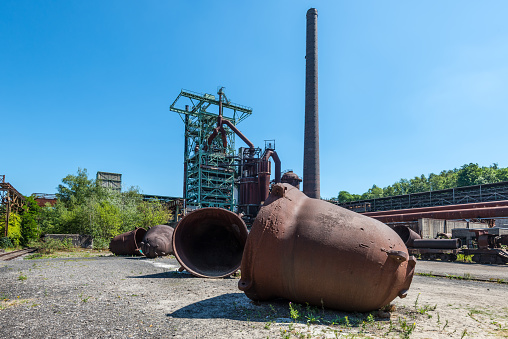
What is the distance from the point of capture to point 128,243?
603 inches

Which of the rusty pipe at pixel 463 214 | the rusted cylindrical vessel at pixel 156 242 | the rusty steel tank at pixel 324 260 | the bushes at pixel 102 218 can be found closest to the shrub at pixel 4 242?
the bushes at pixel 102 218

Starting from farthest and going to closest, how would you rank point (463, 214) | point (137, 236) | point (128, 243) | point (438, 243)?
point (463, 214)
point (137, 236)
point (128, 243)
point (438, 243)

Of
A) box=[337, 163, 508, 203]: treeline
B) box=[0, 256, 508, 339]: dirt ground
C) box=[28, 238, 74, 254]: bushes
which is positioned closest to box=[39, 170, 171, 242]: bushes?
box=[28, 238, 74, 254]: bushes

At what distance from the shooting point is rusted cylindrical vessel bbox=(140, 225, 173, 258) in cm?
1322

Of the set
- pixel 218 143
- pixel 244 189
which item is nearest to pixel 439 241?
pixel 244 189

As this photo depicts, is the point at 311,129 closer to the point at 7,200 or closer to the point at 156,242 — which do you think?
the point at 156,242

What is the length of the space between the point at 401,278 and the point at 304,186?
938 inches

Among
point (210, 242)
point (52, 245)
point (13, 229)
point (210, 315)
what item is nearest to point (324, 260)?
point (210, 315)

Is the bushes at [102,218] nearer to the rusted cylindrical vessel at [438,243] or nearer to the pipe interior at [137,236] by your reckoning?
the pipe interior at [137,236]

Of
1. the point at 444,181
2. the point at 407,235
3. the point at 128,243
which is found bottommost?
the point at 128,243

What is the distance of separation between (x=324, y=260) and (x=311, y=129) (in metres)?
24.5

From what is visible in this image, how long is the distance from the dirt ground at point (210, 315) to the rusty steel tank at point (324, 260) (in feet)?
0.80

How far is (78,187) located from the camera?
116ft

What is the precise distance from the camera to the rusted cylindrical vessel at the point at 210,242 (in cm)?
802
